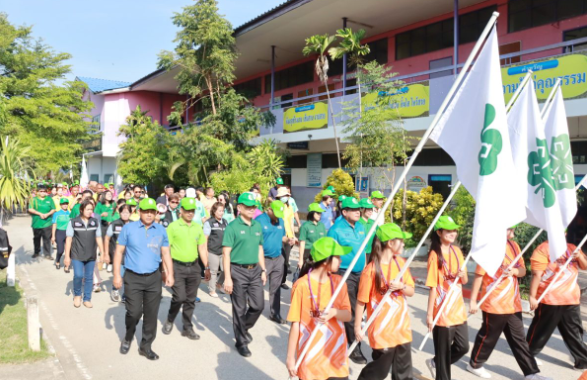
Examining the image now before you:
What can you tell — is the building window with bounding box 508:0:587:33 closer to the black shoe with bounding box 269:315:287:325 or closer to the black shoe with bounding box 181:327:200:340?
the black shoe with bounding box 269:315:287:325

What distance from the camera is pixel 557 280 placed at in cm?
547

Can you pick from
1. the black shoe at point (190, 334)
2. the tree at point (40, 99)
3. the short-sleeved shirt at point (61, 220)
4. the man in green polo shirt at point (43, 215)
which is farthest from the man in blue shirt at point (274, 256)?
the tree at point (40, 99)

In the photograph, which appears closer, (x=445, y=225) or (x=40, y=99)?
(x=445, y=225)

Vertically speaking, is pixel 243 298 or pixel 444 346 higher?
pixel 243 298

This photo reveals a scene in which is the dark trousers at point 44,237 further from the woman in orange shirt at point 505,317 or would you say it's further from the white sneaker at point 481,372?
the woman in orange shirt at point 505,317

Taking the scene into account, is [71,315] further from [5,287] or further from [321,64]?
[321,64]

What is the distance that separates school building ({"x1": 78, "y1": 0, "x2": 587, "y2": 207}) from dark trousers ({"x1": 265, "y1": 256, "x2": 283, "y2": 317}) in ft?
22.5

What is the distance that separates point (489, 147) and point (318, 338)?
2121 mm

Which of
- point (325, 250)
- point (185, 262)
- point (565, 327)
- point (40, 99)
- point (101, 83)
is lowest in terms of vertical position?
point (565, 327)

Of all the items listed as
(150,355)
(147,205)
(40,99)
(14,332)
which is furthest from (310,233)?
(40,99)

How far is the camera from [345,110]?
15.2 metres

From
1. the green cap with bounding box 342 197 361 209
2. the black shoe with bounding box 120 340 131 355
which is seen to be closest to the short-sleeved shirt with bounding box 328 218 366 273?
the green cap with bounding box 342 197 361 209

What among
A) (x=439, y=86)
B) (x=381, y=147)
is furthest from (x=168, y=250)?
(x=439, y=86)

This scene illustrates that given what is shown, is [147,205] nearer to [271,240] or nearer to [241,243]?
[241,243]
